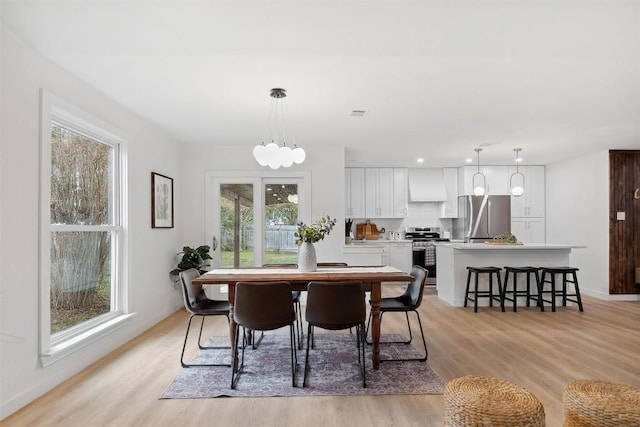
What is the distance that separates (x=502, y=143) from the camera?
18.6 ft

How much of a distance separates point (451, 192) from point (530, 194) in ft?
5.10

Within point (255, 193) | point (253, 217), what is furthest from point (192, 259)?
point (255, 193)

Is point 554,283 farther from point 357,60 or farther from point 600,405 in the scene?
point 357,60

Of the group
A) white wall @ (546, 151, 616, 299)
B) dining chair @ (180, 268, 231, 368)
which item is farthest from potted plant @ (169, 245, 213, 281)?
white wall @ (546, 151, 616, 299)

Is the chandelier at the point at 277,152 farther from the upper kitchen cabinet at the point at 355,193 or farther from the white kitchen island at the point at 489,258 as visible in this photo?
the upper kitchen cabinet at the point at 355,193

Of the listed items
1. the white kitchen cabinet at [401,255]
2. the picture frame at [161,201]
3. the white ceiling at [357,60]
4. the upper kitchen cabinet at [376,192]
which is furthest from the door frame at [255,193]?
the white kitchen cabinet at [401,255]

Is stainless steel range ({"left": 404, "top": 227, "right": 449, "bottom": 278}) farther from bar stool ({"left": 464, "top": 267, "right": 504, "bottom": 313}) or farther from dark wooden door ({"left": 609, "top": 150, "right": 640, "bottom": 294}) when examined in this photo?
dark wooden door ({"left": 609, "top": 150, "right": 640, "bottom": 294})

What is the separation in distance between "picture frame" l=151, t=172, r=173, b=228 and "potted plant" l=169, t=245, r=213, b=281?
1.46 feet

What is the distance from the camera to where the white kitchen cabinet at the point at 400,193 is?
7.98 meters

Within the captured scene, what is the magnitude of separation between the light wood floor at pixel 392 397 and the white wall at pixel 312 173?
4.95ft

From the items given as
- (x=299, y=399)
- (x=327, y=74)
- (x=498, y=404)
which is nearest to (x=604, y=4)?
(x=327, y=74)

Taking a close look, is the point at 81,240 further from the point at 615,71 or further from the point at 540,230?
the point at 540,230

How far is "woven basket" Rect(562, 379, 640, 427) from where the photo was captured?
1600 mm

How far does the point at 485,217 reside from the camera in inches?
297
